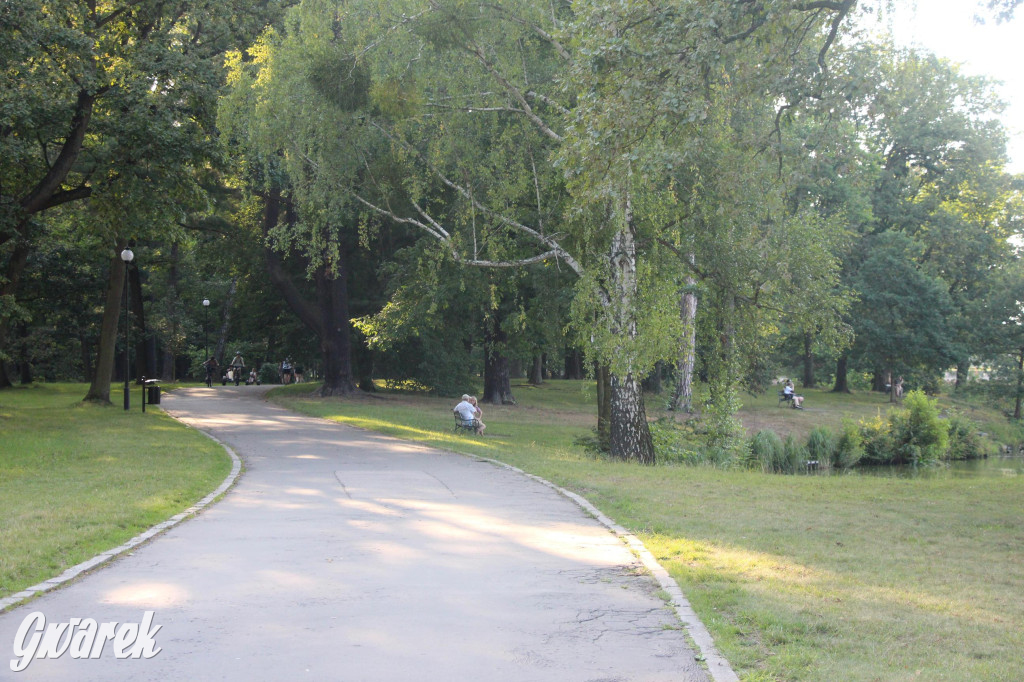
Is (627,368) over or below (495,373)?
over

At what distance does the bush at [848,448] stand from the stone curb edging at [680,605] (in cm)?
1869

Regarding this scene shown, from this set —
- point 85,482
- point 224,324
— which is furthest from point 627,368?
point 224,324

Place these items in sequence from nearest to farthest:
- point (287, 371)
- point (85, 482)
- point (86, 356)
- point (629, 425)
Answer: point (85, 482) → point (629, 425) → point (287, 371) → point (86, 356)

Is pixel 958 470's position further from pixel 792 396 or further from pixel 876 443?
pixel 792 396

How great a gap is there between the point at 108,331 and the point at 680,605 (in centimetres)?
2939

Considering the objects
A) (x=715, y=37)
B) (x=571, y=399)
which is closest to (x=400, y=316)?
(x=571, y=399)

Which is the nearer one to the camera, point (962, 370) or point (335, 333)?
point (335, 333)

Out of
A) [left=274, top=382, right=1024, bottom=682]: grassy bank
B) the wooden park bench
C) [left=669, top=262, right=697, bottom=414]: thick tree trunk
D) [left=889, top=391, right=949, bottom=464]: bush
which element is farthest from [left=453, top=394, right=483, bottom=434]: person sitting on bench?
[left=889, top=391, right=949, bottom=464]: bush

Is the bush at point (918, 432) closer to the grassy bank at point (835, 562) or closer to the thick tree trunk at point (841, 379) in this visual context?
the grassy bank at point (835, 562)

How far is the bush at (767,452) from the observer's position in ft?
81.2

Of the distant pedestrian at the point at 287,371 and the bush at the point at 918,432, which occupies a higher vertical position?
the distant pedestrian at the point at 287,371

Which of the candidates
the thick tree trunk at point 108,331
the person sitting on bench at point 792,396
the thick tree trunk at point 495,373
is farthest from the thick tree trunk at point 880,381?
the thick tree trunk at point 108,331

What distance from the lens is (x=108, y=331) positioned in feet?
105

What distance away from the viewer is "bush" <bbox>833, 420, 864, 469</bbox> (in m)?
28.2
